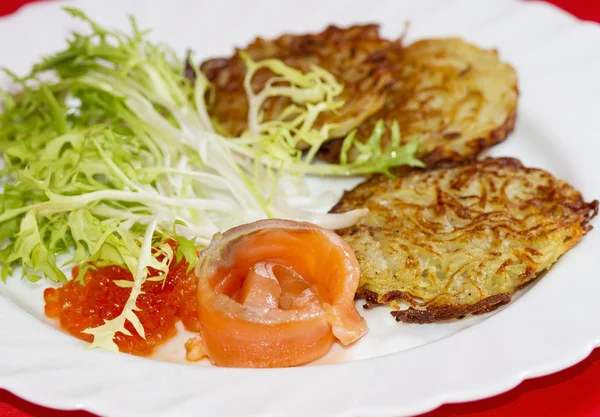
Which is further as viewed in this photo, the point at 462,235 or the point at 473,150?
the point at 473,150

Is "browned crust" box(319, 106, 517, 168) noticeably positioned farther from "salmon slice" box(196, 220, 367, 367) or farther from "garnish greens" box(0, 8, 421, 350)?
"salmon slice" box(196, 220, 367, 367)

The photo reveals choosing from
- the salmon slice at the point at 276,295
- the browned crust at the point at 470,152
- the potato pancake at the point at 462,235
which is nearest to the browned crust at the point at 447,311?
the potato pancake at the point at 462,235

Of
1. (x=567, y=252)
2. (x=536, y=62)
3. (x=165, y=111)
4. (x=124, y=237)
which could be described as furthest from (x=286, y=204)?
(x=536, y=62)

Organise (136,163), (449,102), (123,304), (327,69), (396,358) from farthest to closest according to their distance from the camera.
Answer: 1. (327,69)
2. (449,102)
3. (136,163)
4. (123,304)
5. (396,358)

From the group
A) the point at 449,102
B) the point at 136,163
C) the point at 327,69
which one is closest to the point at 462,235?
the point at 449,102

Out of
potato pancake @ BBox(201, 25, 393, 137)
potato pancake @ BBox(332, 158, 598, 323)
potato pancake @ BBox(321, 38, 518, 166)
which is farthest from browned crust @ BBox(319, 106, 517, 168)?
potato pancake @ BBox(201, 25, 393, 137)

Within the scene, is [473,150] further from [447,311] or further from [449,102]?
[447,311]
